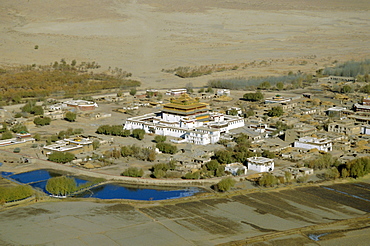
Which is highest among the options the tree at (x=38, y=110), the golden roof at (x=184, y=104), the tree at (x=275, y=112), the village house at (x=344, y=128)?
the golden roof at (x=184, y=104)

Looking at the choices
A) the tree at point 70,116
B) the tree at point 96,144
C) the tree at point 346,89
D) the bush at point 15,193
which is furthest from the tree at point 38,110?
the tree at point 346,89

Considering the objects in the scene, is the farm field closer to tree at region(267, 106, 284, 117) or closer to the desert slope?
tree at region(267, 106, 284, 117)

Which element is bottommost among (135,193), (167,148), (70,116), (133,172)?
(135,193)

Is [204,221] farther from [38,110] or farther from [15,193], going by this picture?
[38,110]

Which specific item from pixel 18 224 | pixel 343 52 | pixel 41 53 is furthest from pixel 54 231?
pixel 343 52

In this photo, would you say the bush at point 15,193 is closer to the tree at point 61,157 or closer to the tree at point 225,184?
the tree at point 61,157

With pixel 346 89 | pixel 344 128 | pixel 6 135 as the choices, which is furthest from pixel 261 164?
pixel 346 89
